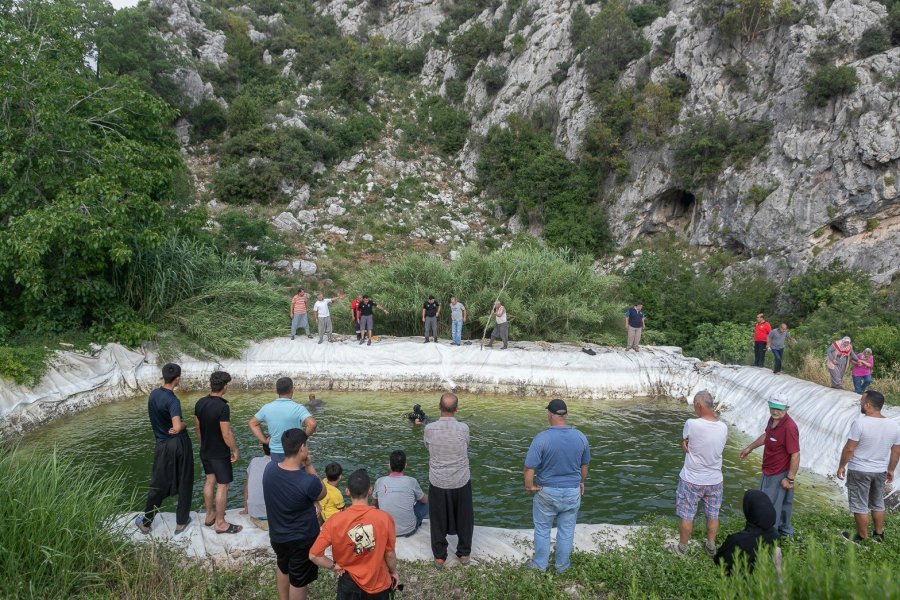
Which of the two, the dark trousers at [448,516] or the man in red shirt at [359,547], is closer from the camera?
the man in red shirt at [359,547]

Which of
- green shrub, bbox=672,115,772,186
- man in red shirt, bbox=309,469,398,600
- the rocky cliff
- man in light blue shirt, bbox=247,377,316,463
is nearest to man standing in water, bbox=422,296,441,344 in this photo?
man in light blue shirt, bbox=247,377,316,463

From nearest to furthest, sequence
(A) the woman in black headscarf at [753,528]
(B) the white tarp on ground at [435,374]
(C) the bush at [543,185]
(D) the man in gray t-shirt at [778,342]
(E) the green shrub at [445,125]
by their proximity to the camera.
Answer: (A) the woman in black headscarf at [753,528]
(B) the white tarp on ground at [435,374]
(D) the man in gray t-shirt at [778,342]
(C) the bush at [543,185]
(E) the green shrub at [445,125]

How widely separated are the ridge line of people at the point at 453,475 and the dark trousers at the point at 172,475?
0.4 inches

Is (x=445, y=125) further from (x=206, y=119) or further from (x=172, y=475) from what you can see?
(x=172, y=475)

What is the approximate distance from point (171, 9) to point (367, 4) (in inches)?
755

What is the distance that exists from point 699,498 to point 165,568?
5275 mm

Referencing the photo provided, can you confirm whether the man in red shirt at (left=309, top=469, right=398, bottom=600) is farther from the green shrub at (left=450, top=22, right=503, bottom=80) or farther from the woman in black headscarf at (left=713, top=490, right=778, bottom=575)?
the green shrub at (left=450, top=22, right=503, bottom=80)

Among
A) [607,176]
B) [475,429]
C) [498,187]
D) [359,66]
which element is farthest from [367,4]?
[475,429]

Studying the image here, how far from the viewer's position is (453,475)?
4.94 m

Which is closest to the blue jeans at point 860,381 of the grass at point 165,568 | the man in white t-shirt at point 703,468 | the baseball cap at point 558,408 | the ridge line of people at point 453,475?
the ridge line of people at point 453,475

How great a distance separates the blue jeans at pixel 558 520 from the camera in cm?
465

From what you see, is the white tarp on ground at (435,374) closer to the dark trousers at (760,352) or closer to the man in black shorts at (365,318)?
the man in black shorts at (365,318)

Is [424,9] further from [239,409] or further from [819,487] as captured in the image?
[819,487]

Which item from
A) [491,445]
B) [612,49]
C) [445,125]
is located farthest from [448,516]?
[445,125]
